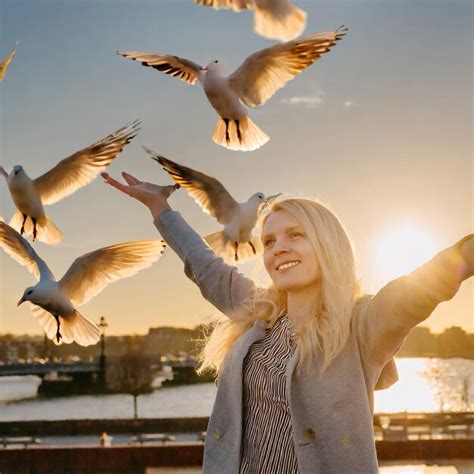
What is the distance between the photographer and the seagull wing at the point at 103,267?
8.18ft

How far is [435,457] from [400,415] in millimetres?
8827

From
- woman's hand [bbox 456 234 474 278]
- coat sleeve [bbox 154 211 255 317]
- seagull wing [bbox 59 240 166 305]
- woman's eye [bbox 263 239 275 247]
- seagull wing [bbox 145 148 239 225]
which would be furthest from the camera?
seagull wing [bbox 145 148 239 225]

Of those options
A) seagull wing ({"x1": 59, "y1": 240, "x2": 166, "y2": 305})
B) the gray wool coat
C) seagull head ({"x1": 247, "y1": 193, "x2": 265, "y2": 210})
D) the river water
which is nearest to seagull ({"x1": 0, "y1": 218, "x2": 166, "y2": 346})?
seagull wing ({"x1": 59, "y1": 240, "x2": 166, "y2": 305})

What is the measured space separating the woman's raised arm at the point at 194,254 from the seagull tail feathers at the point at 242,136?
2.38ft

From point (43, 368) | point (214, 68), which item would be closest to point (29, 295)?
point (214, 68)

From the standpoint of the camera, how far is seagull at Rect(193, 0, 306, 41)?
2.32m

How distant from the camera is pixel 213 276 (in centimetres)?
173

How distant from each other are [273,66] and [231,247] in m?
0.75

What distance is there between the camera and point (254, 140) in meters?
2.80

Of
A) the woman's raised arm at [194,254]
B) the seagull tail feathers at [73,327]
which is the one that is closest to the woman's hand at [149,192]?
the woman's raised arm at [194,254]

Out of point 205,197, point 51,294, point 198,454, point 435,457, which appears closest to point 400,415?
point 435,457

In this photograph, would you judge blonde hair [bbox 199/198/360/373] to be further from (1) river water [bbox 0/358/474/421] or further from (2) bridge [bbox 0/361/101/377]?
(2) bridge [bbox 0/361/101/377]

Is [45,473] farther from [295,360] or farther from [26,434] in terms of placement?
[26,434]

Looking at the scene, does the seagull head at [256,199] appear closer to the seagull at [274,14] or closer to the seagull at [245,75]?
the seagull at [245,75]
